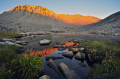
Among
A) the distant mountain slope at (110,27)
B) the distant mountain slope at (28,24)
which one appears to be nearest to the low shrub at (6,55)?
the distant mountain slope at (110,27)

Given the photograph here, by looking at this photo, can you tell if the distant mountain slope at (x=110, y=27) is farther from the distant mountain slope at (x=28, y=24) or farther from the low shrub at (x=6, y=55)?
the low shrub at (x=6, y=55)

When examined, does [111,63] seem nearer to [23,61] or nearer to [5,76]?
[23,61]

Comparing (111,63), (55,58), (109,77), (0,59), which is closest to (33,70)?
(0,59)

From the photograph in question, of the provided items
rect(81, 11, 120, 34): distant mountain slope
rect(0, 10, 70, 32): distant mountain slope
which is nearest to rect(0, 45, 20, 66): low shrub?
rect(81, 11, 120, 34): distant mountain slope

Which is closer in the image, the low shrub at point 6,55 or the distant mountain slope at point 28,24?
the low shrub at point 6,55

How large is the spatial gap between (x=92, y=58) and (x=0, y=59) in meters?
9.58

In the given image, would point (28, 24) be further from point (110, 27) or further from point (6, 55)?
A: point (6, 55)

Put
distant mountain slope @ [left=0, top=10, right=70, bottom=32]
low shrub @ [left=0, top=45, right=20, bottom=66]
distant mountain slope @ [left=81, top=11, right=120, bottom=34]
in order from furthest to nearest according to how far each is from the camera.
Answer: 1. distant mountain slope @ [left=0, top=10, right=70, bottom=32]
2. distant mountain slope @ [left=81, top=11, right=120, bottom=34]
3. low shrub @ [left=0, top=45, right=20, bottom=66]

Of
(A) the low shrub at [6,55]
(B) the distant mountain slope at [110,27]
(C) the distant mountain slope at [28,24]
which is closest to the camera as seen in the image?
(A) the low shrub at [6,55]

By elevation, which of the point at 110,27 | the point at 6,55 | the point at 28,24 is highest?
the point at 28,24

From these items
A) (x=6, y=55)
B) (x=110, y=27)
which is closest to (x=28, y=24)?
(x=110, y=27)

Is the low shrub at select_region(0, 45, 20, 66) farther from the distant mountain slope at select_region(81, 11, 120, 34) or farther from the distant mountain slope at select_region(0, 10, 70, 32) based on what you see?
the distant mountain slope at select_region(0, 10, 70, 32)

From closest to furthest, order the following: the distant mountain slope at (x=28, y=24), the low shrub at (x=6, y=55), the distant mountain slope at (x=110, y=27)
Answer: the low shrub at (x=6, y=55) → the distant mountain slope at (x=110, y=27) → the distant mountain slope at (x=28, y=24)

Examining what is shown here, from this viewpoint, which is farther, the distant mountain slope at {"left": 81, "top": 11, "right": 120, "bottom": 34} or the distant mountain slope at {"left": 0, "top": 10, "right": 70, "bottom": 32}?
the distant mountain slope at {"left": 0, "top": 10, "right": 70, "bottom": 32}
